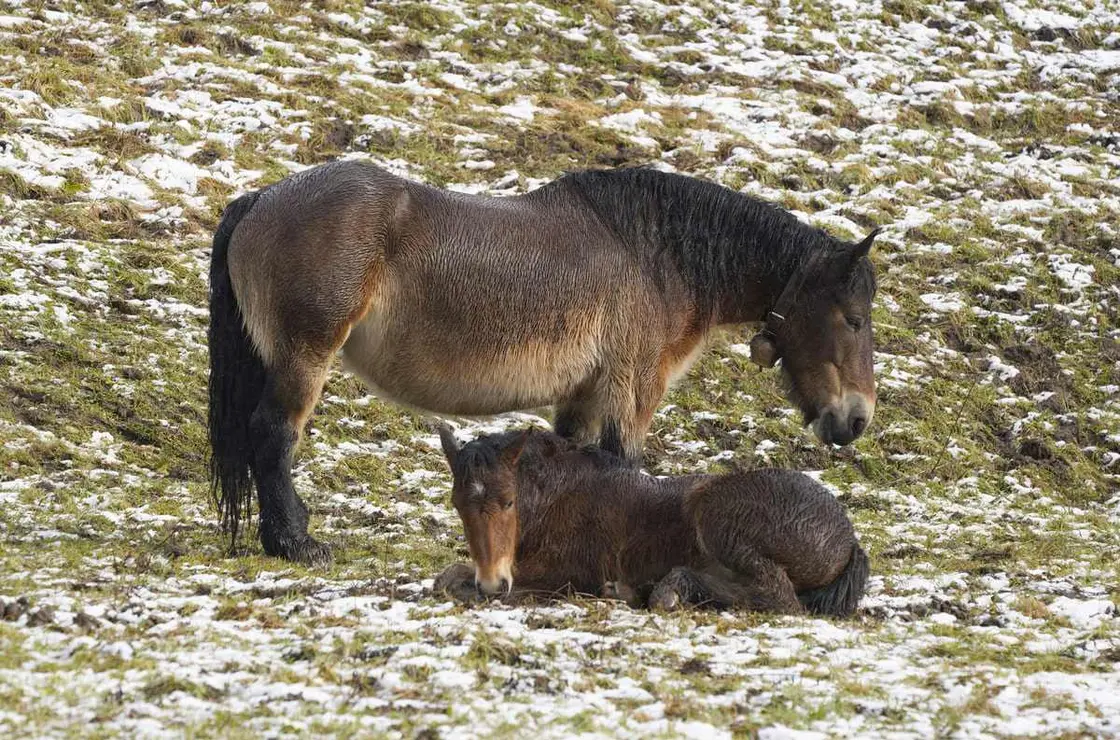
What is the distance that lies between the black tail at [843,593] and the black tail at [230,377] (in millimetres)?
3245

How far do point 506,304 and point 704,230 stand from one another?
139 cm

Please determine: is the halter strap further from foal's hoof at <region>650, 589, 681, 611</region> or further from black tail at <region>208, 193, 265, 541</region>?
black tail at <region>208, 193, 265, 541</region>

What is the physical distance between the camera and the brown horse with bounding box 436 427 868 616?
249 inches

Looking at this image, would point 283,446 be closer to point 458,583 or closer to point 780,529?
point 458,583

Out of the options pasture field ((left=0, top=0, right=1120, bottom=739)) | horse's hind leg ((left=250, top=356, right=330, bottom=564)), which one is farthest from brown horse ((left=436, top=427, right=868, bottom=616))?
horse's hind leg ((left=250, top=356, right=330, bottom=564))

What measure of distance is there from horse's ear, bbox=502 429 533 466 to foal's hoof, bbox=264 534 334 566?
4.63 ft

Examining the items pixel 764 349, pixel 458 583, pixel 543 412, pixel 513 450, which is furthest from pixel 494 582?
pixel 764 349

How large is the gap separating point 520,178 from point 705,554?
7917 millimetres

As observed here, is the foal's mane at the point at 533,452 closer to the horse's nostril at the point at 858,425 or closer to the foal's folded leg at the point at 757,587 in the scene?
the foal's folded leg at the point at 757,587

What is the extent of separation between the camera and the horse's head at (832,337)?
7.95 metres

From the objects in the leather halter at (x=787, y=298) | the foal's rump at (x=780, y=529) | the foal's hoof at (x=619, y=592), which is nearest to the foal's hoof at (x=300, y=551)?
the foal's hoof at (x=619, y=592)

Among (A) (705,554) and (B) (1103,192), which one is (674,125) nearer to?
(B) (1103,192)

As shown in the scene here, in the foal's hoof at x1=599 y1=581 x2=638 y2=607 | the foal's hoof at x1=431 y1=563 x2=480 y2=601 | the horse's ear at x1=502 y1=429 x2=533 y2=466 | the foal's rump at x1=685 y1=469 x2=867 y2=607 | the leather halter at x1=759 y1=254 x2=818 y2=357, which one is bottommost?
the foal's hoof at x1=599 y1=581 x2=638 y2=607

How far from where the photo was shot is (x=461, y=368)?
7539 millimetres
